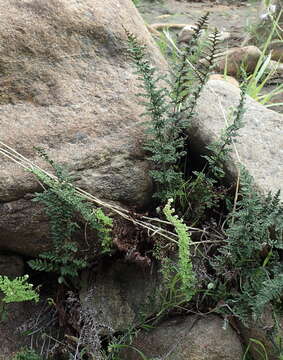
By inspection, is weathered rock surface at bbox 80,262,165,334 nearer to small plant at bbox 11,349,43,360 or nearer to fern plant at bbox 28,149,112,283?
fern plant at bbox 28,149,112,283

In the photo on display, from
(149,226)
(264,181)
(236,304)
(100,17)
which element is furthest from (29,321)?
(100,17)

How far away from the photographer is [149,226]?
225cm

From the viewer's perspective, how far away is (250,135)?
2.58 meters

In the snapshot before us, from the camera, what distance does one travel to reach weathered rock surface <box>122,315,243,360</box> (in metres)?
2.12

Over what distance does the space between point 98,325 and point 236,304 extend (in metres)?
0.64

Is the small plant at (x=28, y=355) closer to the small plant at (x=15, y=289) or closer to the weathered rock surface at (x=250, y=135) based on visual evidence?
the small plant at (x=15, y=289)

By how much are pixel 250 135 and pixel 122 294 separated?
111 centimetres

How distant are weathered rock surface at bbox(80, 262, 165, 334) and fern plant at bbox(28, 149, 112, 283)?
15 centimetres

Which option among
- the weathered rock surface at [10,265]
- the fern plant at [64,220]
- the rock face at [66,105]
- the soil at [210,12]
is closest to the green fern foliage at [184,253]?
the fern plant at [64,220]

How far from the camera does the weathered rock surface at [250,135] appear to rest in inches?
93.7

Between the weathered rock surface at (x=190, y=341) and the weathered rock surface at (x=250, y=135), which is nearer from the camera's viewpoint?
the weathered rock surface at (x=190, y=341)

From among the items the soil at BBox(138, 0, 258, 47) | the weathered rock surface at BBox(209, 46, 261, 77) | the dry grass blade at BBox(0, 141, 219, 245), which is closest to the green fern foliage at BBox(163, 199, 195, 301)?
the dry grass blade at BBox(0, 141, 219, 245)

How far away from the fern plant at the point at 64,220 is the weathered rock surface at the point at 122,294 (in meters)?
0.15

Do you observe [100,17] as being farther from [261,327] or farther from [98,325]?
[261,327]
